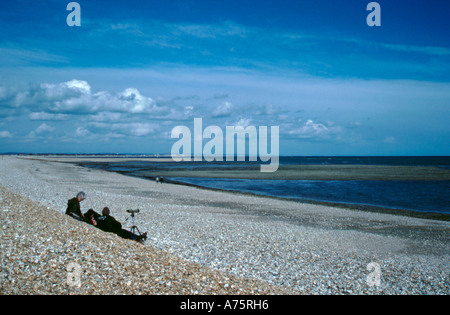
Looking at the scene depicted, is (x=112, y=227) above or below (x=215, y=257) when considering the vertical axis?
above

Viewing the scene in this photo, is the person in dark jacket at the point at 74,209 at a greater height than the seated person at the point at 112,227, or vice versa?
the person in dark jacket at the point at 74,209

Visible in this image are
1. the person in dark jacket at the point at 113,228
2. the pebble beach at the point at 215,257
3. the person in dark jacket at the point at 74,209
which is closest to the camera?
the pebble beach at the point at 215,257

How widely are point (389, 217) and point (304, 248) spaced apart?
43.3ft

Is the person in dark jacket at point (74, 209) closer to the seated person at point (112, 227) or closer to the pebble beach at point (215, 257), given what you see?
the pebble beach at point (215, 257)

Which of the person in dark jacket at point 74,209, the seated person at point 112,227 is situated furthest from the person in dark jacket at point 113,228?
the person in dark jacket at point 74,209

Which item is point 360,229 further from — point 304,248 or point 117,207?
point 117,207

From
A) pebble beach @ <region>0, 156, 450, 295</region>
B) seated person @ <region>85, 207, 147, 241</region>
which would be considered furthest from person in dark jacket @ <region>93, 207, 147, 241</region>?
pebble beach @ <region>0, 156, 450, 295</region>

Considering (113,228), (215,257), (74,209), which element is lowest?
(215,257)

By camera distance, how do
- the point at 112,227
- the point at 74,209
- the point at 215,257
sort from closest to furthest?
1. the point at 215,257
2. the point at 112,227
3. the point at 74,209

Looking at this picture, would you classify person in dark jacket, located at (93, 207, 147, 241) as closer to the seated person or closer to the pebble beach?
the seated person

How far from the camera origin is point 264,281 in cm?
959

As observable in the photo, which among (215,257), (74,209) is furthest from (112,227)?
(215,257)

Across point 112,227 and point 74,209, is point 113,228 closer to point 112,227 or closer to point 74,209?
point 112,227
